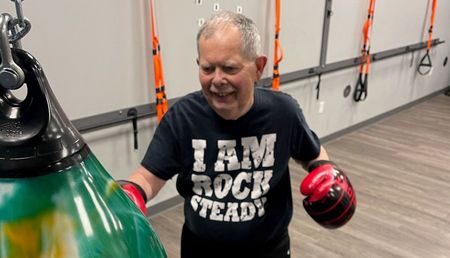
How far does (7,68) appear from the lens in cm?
32

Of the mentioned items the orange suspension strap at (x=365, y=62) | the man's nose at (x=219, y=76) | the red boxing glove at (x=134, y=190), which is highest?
the man's nose at (x=219, y=76)

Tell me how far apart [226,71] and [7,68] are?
2.63 ft

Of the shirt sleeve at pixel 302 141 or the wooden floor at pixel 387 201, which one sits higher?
the shirt sleeve at pixel 302 141

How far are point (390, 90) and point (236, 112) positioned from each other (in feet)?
14.8

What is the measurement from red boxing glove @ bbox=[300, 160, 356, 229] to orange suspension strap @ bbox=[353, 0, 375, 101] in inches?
128

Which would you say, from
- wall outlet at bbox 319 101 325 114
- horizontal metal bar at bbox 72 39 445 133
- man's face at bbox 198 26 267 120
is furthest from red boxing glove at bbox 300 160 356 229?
wall outlet at bbox 319 101 325 114

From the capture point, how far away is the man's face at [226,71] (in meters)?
1.07

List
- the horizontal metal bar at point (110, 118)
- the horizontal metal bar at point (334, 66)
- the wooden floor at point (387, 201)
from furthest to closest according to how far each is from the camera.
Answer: the horizontal metal bar at point (334, 66) → the wooden floor at point (387, 201) → the horizontal metal bar at point (110, 118)

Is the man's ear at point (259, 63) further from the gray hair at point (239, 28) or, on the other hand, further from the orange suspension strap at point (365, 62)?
the orange suspension strap at point (365, 62)

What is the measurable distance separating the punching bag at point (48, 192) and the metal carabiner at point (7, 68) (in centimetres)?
1

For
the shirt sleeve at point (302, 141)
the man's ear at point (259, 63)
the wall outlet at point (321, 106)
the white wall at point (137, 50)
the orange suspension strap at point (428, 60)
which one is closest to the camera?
the man's ear at point (259, 63)

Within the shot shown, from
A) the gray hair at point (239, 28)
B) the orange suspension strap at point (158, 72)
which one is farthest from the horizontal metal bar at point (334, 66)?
the gray hair at point (239, 28)

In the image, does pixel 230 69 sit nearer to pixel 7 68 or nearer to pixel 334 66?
pixel 7 68

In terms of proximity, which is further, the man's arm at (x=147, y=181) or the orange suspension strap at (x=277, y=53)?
the orange suspension strap at (x=277, y=53)
